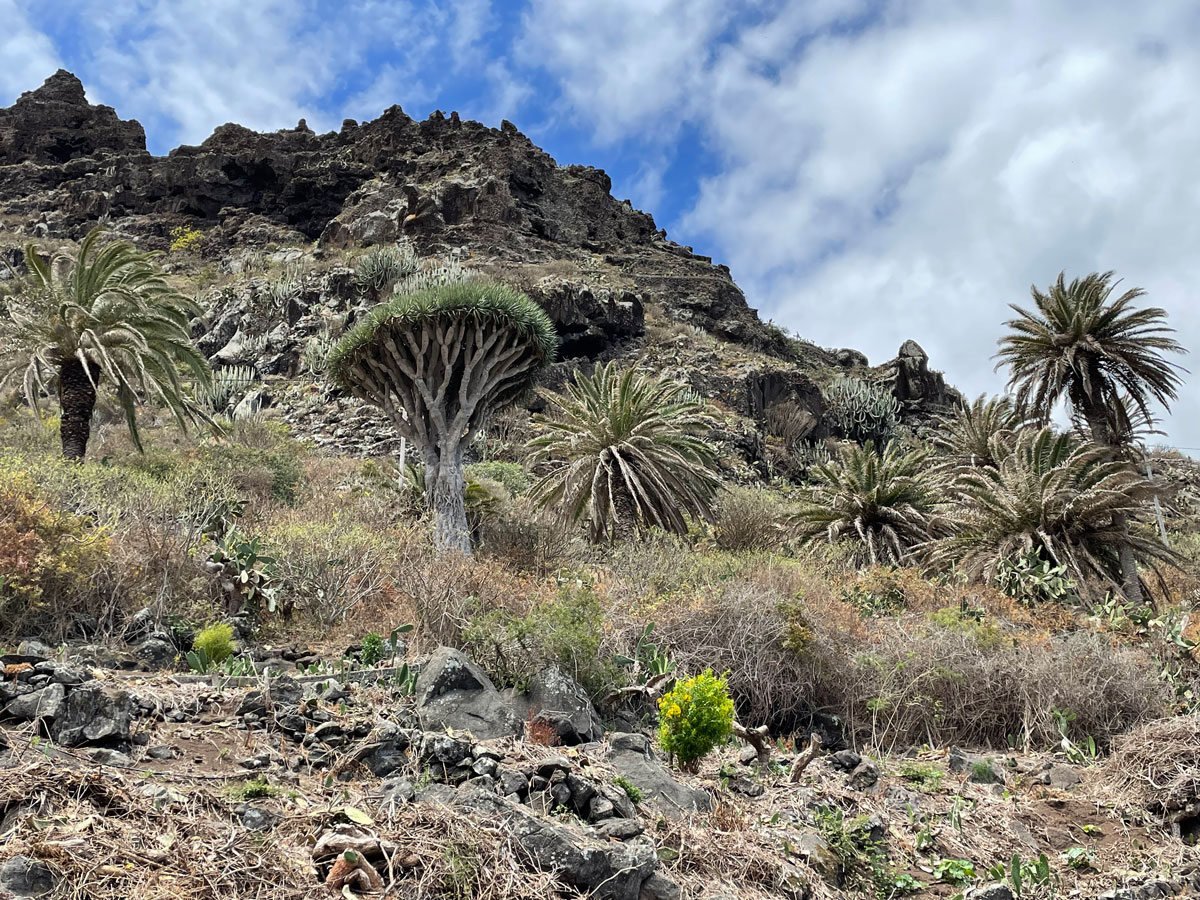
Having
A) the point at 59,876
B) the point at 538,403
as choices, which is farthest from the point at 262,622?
the point at 538,403

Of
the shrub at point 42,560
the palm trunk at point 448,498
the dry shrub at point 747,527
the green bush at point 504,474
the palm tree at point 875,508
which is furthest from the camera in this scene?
the green bush at point 504,474

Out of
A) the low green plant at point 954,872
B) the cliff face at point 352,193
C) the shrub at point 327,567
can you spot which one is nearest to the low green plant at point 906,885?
the low green plant at point 954,872

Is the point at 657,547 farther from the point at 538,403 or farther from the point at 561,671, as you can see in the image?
the point at 538,403

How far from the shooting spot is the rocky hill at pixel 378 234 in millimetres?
30062

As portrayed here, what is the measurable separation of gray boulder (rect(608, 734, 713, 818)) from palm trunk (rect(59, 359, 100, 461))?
1065cm

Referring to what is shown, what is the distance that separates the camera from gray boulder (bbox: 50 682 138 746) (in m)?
3.56

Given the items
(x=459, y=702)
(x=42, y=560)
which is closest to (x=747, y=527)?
(x=459, y=702)

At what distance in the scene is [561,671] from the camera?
5.89m

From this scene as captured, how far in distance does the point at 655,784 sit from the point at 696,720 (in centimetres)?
55

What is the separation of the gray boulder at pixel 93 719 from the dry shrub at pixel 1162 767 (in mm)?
6651

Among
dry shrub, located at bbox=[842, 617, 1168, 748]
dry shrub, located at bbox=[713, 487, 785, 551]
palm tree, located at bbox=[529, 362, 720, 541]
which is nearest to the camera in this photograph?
dry shrub, located at bbox=[842, 617, 1168, 748]

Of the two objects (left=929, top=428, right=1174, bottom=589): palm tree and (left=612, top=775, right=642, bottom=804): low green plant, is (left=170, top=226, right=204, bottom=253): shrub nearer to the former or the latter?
(left=929, top=428, right=1174, bottom=589): palm tree

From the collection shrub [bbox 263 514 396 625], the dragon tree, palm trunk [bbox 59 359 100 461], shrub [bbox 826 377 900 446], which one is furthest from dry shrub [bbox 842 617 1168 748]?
shrub [bbox 826 377 900 446]

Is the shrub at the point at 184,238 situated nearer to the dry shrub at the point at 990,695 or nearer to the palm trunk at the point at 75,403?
the palm trunk at the point at 75,403
